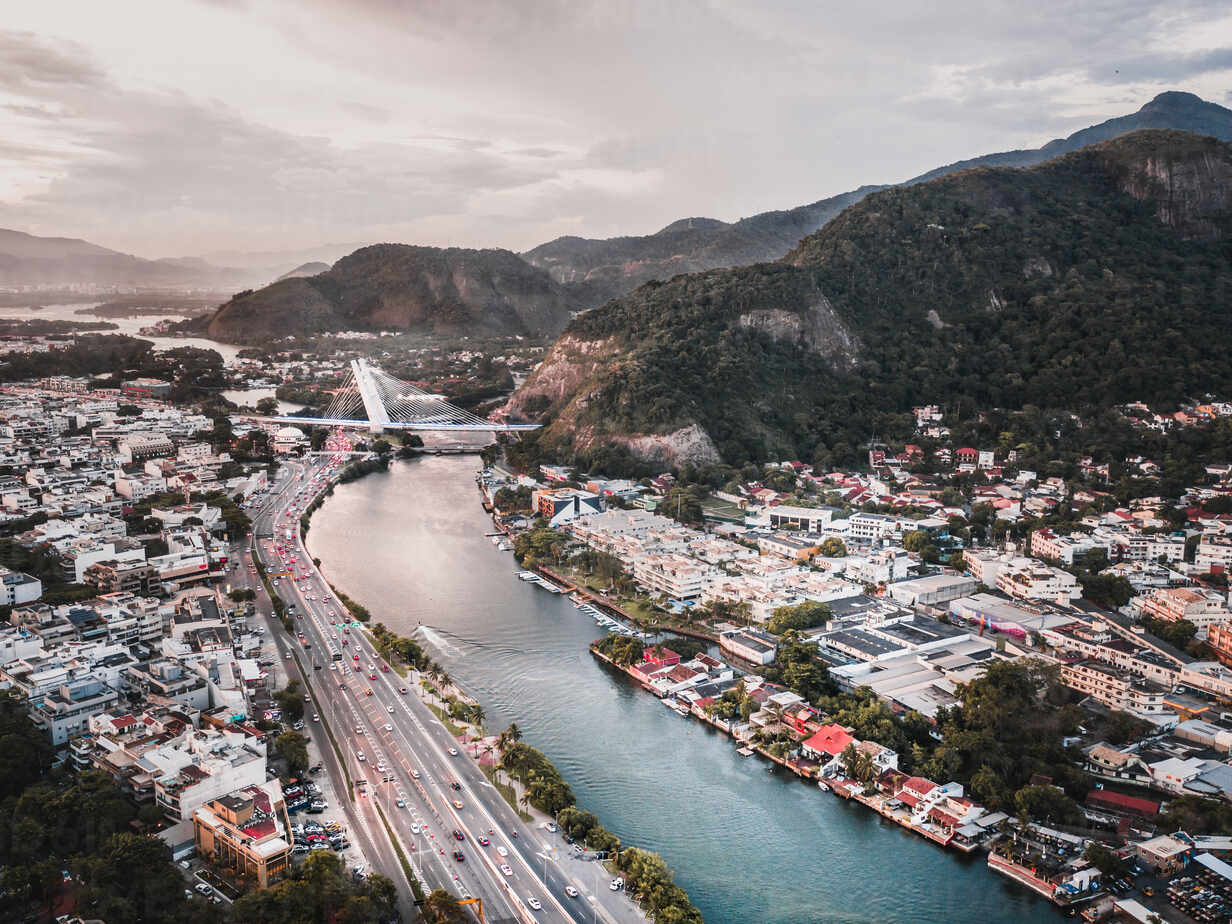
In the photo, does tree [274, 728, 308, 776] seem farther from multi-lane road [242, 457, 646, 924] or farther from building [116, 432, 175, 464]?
building [116, 432, 175, 464]

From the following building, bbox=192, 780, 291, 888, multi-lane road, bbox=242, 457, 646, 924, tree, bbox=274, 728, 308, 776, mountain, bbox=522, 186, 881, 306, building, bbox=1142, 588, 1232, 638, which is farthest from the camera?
mountain, bbox=522, 186, 881, 306

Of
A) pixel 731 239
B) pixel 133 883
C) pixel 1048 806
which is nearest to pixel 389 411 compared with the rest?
pixel 133 883

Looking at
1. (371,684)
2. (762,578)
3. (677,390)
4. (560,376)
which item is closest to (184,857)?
(371,684)

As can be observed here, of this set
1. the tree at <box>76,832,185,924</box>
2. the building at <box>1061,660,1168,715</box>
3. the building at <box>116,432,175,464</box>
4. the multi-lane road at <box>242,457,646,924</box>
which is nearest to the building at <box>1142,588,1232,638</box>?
the building at <box>1061,660,1168,715</box>

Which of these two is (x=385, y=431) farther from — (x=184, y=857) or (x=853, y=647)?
(x=184, y=857)

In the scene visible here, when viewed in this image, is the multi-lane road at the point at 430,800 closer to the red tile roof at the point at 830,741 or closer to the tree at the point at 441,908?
the tree at the point at 441,908

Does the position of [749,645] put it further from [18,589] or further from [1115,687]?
[18,589]

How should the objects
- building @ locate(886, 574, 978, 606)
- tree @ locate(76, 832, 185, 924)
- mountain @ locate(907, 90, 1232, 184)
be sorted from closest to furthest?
tree @ locate(76, 832, 185, 924), building @ locate(886, 574, 978, 606), mountain @ locate(907, 90, 1232, 184)
